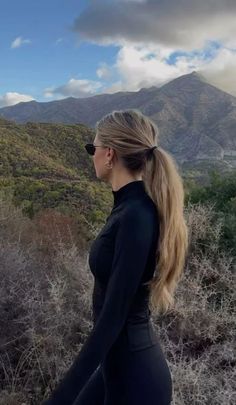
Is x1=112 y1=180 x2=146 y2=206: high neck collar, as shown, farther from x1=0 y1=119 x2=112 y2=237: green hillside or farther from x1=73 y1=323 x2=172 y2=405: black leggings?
x1=0 y1=119 x2=112 y2=237: green hillside

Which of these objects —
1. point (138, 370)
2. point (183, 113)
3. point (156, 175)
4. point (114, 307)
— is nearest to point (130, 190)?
point (156, 175)

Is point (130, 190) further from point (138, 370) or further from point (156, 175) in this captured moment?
point (138, 370)

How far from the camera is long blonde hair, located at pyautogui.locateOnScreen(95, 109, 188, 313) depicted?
1.79 meters

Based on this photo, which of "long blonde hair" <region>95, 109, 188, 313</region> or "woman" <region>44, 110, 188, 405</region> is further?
"long blonde hair" <region>95, 109, 188, 313</region>

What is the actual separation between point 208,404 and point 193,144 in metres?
72.0

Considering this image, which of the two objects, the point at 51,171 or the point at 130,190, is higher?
the point at 130,190

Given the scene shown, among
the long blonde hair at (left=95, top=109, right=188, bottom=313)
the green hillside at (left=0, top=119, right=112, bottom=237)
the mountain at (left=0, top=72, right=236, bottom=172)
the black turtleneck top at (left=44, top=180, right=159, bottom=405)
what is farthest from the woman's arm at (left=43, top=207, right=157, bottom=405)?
the mountain at (left=0, top=72, right=236, bottom=172)

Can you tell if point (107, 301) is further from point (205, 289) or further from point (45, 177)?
point (45, 177)

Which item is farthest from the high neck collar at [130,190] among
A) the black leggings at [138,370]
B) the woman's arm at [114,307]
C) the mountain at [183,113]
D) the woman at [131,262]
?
the mountain at [183,113]

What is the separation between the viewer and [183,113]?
309 ft

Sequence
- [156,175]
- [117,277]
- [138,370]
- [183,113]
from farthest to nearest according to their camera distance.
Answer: [183,113] < [156,175] < [138,370] < [117,277]

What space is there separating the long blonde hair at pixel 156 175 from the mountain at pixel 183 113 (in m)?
52.3

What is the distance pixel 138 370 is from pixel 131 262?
1.38ft

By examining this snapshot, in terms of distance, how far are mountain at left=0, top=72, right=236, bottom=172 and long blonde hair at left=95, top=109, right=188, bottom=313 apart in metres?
52.3
